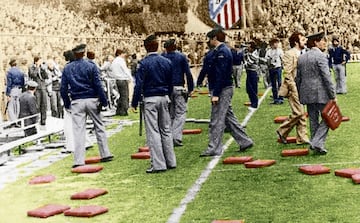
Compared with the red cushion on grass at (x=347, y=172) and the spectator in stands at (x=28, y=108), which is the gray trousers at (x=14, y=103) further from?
the red cushion on grass at (x=347, y=172)

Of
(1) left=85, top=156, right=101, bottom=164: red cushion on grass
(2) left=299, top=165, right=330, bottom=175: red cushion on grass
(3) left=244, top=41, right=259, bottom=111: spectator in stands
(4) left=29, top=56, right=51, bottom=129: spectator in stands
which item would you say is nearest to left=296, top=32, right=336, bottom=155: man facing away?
(2) left=299, top=165, right=330, bottom=175: red cushion on grass

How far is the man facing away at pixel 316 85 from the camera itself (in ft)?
41.0

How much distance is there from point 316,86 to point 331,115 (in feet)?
1.99

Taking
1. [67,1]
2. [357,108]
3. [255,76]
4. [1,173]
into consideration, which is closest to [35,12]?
[67,1]

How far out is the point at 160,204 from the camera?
31.9ft

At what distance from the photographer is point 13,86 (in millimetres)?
21875

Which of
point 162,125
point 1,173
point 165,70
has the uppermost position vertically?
point 165,70

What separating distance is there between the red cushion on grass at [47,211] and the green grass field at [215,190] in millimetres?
116

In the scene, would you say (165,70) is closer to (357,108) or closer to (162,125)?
(162,125)

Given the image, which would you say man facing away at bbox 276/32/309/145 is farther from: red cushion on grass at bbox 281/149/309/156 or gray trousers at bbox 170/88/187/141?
gray trousers at bbox 170/88/187/141

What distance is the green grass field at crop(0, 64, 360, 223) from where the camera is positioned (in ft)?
28.9

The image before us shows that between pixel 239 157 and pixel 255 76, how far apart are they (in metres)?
10.6

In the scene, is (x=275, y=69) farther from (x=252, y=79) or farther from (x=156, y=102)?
(x=156, y=102)

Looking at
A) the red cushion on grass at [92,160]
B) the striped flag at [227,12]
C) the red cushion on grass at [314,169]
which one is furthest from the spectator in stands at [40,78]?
the red cushion on grass at [314,169]
